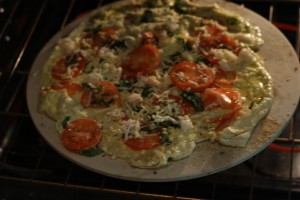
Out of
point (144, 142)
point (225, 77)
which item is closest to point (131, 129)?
point (144, 142)

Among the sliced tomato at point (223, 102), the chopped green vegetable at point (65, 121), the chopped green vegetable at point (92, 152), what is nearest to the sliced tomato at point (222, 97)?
the sliced tomato at point (223, 102)

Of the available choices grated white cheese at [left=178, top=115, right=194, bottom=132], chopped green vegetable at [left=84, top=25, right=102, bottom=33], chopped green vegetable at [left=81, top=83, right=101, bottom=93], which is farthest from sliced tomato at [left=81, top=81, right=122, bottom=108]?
chopped green vegetable at [left=84, top=25, right=102, bottom=33]

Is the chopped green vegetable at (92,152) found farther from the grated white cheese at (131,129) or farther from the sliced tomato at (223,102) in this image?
the sliced tomato at (223,102)

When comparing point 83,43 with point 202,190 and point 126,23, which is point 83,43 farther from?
point 202,190

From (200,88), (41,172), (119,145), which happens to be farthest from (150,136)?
(41,172)

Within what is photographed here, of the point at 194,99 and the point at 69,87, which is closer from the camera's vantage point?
the point at 194,99

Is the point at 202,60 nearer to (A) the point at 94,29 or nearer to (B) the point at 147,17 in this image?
(B) the point at 147,17
